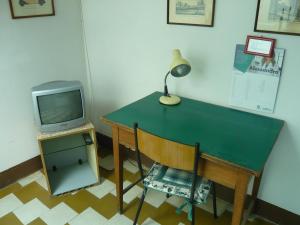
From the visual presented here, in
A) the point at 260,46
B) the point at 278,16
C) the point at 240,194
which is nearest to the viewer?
the point at 240,194

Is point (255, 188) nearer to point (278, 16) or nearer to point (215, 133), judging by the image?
point (215, 133)

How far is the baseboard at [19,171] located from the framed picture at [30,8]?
1.24 m

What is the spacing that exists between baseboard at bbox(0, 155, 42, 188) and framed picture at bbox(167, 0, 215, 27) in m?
1.71

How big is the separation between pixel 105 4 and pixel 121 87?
0.72 meters

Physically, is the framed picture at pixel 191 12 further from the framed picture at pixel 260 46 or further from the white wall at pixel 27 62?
the white wall at pixel 27 62

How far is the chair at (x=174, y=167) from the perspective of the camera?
4.54 feet

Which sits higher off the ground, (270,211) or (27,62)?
(27,62)

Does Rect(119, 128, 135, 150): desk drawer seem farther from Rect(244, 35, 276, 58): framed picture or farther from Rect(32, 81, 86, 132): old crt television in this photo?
Rect(244, 35, 276, 58): framed picture

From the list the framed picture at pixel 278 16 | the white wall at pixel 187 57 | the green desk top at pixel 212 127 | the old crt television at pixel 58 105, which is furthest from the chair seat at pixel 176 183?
the framed picture at pixel 278 16

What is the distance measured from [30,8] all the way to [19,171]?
54.1 inches

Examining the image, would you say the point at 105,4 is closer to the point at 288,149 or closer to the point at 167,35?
the point at 167,35

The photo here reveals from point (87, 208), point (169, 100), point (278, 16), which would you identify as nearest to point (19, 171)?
point (87, 208)

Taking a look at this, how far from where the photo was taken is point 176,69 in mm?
1859

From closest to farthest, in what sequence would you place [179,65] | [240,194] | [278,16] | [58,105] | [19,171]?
[240,194]
[278,16]
[179,65]
[58,105]
[19,171]
